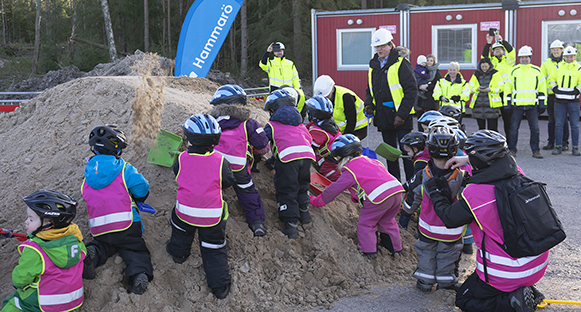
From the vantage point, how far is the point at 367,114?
7695mm

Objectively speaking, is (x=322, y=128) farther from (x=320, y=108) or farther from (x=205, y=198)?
(x=205, y=198)

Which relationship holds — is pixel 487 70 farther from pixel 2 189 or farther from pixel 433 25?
pixel 2 189

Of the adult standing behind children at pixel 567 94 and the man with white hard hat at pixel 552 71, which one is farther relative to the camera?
the man with white hard hat at pixel 552 71

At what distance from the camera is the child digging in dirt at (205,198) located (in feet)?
14.4

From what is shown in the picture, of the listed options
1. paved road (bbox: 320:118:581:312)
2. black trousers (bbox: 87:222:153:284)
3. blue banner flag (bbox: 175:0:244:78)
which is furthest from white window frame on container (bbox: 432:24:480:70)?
black trousers (bbox: 87:222:153:284)

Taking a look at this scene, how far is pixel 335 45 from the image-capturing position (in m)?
16.1

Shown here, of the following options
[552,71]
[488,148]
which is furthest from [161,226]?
[552,71]

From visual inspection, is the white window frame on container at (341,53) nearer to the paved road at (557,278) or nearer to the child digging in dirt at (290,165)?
the paved road at (557,278)

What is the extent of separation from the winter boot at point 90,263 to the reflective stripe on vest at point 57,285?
195 millimetres

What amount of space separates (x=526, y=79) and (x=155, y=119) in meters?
7.69

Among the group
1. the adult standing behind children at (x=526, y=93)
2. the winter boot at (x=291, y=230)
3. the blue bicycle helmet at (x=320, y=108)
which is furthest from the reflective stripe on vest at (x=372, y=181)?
the adult standing behind children at (x=526, y=93)

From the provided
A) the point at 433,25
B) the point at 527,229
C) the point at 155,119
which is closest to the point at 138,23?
the point at 433,25

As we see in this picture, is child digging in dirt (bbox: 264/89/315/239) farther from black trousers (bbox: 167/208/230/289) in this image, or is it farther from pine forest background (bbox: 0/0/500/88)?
pine forest background (bbox: 0/0/500/88)

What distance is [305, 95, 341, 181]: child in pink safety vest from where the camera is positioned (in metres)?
6.25
